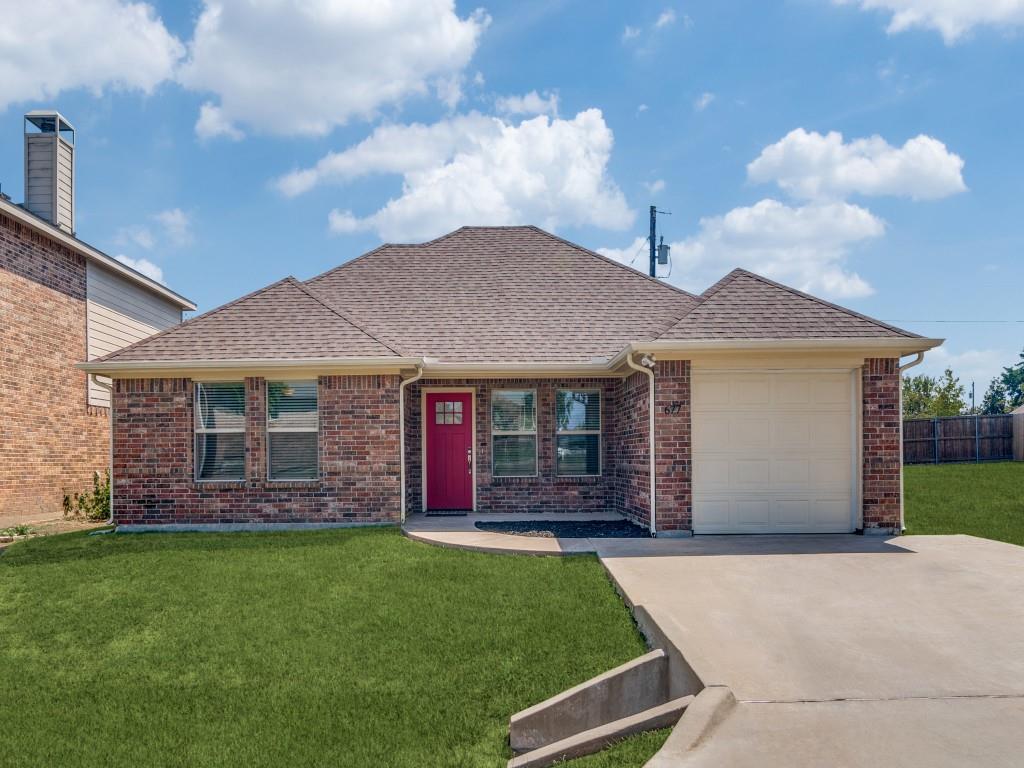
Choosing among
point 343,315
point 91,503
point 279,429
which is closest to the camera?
point 279,429

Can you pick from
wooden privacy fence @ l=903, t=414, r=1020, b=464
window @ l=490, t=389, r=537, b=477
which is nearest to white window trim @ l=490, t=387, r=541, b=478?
window @ l=490, t=389, r=537, b=477

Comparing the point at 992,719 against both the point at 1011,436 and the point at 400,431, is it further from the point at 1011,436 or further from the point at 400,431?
A: the point at 1011,436

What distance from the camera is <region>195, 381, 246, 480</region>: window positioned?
11.1m

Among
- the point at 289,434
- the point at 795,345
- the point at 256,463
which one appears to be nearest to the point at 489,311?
the point at 289,434

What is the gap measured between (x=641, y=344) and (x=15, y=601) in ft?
25.4

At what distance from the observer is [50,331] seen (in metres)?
14.7

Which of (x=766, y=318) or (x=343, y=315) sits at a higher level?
(x=343, y=315)

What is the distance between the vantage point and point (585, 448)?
12656 millimetres

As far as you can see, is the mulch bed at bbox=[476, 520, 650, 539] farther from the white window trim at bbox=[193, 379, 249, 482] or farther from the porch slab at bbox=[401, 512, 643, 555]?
the white window trim at bbox=[193, 379, 249, 482]

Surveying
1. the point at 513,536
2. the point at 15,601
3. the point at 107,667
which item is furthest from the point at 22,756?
the point at 513,536

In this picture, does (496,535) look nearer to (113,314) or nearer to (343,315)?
(343,315)

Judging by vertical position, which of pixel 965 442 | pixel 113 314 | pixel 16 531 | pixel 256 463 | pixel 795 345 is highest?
pixel 113 314

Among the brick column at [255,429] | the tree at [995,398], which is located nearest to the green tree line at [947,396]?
the tree at [995,398]

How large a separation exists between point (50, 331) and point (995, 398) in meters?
73.5
